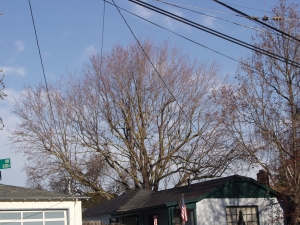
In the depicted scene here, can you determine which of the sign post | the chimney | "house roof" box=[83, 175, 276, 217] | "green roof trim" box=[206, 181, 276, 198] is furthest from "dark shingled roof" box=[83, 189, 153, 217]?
the sign post

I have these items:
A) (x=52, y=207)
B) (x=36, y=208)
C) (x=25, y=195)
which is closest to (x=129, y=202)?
(x=52, y=207)

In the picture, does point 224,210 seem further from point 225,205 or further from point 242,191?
point 242,191

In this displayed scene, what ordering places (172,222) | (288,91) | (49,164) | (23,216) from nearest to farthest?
(23,216), (172,222), (288,91), (49,164)

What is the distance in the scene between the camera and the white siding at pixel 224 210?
23.2 meters

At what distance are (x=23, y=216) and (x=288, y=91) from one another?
1380 centimetres

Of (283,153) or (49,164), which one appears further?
(49,164)

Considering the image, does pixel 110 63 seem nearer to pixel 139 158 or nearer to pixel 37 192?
pixel 139 158

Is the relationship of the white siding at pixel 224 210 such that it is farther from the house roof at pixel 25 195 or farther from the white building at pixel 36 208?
the house roof at pixel 25 195

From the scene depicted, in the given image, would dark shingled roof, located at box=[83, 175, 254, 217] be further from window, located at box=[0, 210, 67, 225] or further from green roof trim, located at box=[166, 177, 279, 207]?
window, located at box=[0, 210, 67, 225]

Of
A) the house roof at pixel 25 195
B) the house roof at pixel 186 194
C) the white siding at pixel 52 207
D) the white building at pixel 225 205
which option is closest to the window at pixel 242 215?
the white building at pixel 225 205

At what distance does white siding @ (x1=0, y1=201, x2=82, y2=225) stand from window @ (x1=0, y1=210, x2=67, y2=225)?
0.17 m

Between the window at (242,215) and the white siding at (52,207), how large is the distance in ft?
25.5

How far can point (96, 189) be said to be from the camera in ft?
125

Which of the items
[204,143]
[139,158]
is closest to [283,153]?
[204,143]
